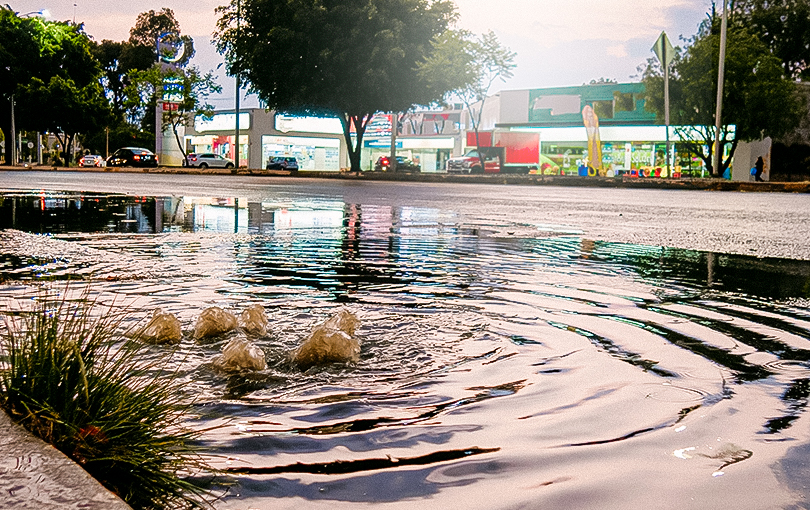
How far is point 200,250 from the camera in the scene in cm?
720

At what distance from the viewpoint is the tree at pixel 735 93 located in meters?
42.8

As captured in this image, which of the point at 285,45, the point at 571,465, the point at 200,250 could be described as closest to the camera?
the point at 571,465

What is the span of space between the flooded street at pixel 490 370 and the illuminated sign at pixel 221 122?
6652 centimetres

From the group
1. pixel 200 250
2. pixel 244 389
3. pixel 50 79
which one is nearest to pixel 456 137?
pixel 50 79

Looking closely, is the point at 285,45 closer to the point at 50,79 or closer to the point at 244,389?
the point at 50,79

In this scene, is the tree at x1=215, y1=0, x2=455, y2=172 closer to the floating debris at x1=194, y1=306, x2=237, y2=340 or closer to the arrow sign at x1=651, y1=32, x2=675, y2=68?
the arrow sign at x1=651, y1=32, x2=675, y2=68

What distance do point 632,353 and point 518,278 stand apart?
7.34 feet

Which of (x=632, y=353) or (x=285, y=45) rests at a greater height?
(x=285, y=45)

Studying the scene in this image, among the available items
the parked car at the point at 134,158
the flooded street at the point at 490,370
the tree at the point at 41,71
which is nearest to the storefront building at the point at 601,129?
the parked car at the point at 134,158

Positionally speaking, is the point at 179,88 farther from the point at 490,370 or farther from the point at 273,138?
the point at 490,370

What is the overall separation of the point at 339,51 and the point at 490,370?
39.9 metres

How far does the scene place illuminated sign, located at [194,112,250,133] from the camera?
72.9 meters

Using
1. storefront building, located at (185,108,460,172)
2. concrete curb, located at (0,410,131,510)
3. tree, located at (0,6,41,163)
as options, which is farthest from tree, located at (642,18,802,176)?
tree, located at (0,6,41,163)

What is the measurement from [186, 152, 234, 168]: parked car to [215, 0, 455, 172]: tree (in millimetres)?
24292
